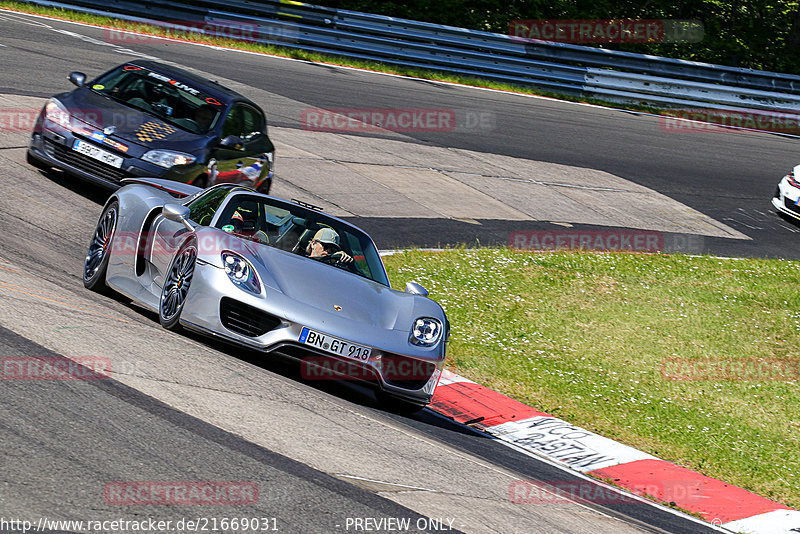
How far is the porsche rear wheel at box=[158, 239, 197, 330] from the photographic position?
274 inches

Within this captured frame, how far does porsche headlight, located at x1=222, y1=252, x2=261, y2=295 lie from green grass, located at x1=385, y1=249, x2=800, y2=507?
3042 mm

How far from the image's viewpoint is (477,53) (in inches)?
977

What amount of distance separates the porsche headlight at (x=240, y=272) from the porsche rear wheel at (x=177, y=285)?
26 cm

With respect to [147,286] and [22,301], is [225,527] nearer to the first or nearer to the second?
[22,301]

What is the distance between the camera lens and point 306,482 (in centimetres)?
484

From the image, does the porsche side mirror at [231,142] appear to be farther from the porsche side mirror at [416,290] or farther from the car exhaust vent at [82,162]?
the porsche side mirror at [416,290]

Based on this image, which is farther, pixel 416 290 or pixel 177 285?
pixel 416 290

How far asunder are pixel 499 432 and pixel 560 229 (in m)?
8.06

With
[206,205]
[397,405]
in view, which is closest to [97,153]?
[206,205]

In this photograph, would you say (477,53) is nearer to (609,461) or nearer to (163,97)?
(163,97)

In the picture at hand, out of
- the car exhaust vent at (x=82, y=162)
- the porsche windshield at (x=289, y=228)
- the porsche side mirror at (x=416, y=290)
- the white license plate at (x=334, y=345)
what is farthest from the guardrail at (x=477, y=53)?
the white license plate at (x=334, y=345)

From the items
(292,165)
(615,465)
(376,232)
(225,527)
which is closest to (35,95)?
(292,165)

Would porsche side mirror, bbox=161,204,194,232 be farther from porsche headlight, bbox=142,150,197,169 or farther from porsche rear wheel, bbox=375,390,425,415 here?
porsche headlight, bbox=142,150,197,169

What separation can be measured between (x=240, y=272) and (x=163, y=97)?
18.1ft
